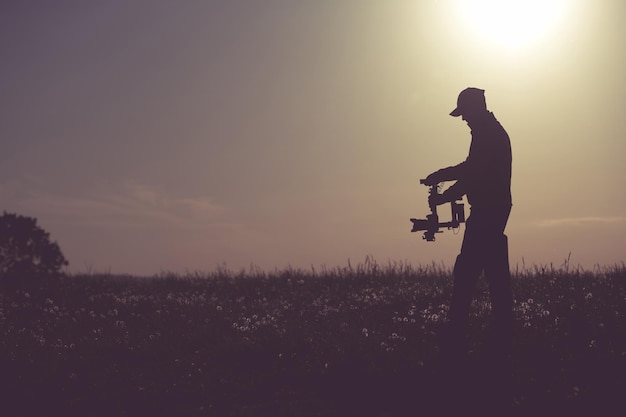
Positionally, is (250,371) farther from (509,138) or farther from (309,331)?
(509,138)

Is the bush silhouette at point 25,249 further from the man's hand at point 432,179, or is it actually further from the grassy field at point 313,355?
the man's hand at point 432,179

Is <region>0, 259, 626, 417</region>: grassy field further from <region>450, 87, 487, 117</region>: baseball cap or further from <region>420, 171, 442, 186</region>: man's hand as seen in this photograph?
<region>450, 87, 487, 117</region>: baseball cap

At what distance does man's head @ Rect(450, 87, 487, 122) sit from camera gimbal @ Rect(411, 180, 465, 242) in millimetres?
1312

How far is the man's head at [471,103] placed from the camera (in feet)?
32.2

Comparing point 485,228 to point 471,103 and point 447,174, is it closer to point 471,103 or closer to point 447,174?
point 447,174

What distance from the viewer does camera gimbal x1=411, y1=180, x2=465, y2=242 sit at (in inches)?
406

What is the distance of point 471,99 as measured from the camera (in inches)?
387

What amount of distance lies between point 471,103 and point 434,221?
1956 millimetres

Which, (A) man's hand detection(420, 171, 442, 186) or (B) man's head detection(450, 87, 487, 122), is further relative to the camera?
(A) man's hand detection(420, 171, 442, 186)

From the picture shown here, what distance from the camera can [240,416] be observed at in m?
8.41

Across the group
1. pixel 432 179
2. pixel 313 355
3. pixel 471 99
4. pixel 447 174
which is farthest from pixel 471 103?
pixel 313 355

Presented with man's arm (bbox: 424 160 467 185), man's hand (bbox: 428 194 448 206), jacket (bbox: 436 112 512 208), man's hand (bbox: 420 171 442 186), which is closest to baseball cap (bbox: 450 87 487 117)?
jacket (bbox: 436 112 512 208)

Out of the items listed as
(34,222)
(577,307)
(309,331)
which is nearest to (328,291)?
(309,331)

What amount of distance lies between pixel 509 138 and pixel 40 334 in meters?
10.5
